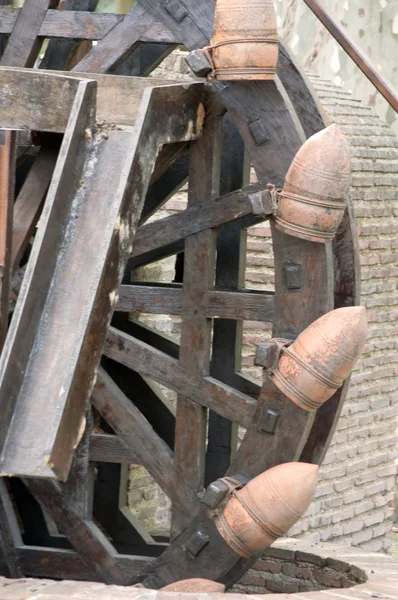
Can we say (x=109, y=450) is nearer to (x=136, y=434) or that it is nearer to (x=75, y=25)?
(x=136, y=434)

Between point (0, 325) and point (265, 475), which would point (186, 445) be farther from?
point (0, 325)

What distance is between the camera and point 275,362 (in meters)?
4.53

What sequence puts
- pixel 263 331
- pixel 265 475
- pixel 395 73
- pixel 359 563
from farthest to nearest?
pixel 395 73, pixel 263 331, pixel 359 563, pixel 265 475

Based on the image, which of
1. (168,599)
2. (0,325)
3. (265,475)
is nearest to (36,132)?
(0,325)

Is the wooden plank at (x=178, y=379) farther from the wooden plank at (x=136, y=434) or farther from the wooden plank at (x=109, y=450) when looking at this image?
the wooden plank at (x=109, y=450)

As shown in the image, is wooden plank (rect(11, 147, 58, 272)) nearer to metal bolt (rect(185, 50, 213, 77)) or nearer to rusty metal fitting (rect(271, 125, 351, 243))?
metal bolt (rect(185, 50, 213, 77))

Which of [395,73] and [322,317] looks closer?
[322,317]

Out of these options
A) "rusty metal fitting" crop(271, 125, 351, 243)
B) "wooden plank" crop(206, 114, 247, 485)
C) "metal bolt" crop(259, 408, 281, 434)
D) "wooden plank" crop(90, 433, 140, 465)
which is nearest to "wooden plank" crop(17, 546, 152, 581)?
"wooden plank" crop(90, 433, 140, 465)

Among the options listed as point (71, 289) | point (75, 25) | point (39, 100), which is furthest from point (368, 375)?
point (71, 289)

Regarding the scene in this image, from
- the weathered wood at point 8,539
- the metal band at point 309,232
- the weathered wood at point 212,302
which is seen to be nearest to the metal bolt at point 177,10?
the metal band at point 309,232

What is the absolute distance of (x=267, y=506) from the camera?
4.37 m

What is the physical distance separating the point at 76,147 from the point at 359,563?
6.90ft

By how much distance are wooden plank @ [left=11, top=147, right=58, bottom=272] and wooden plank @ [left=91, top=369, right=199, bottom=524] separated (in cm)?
76

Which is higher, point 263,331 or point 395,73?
point 395,73
